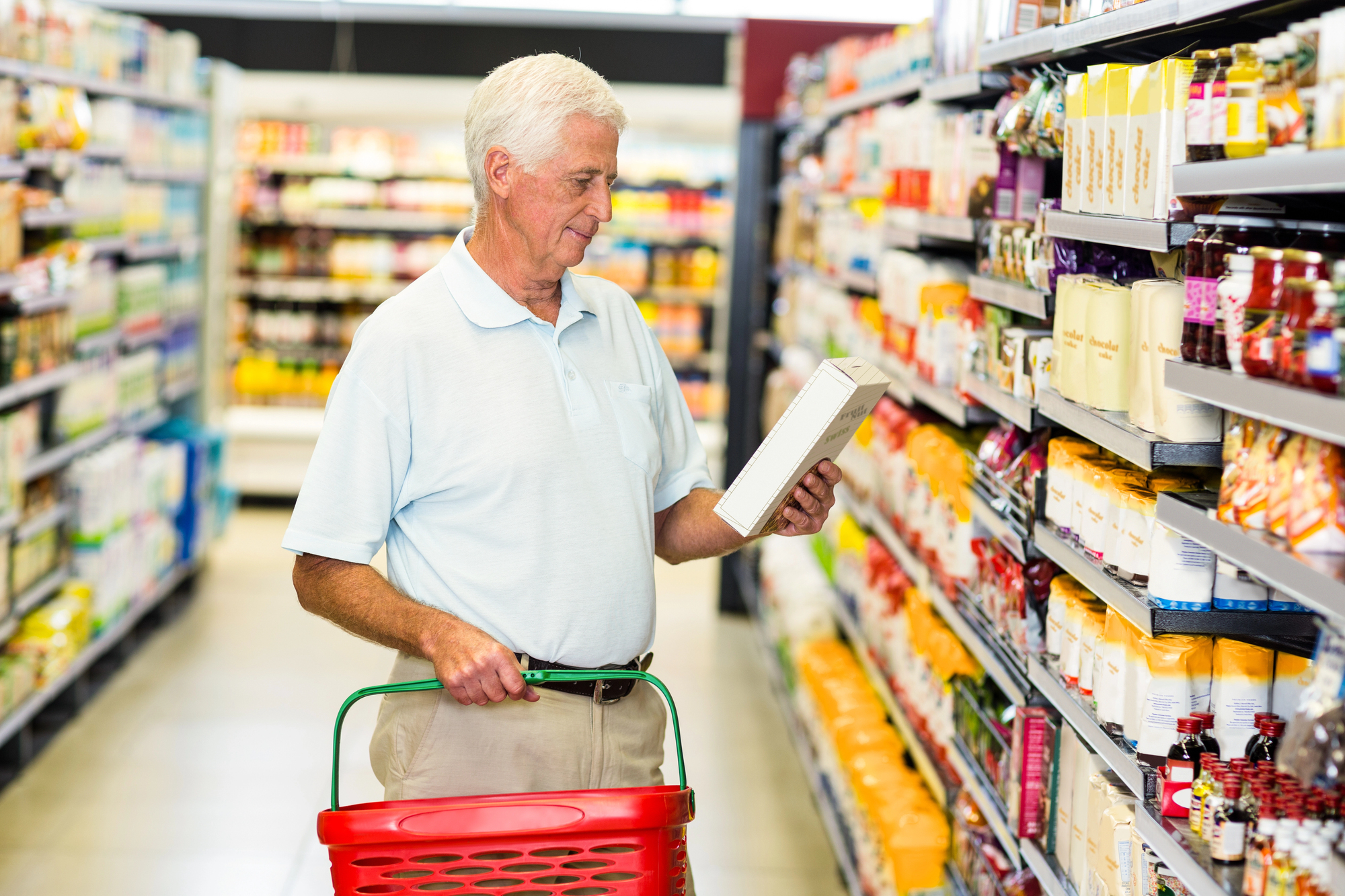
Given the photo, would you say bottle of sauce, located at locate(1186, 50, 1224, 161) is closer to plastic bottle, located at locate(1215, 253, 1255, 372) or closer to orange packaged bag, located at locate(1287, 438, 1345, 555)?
plastic bottle, located at locate(1215, 253, 1255, 372)

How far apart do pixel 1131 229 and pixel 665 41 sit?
735 cm

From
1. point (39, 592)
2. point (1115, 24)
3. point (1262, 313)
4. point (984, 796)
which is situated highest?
point (1115, 24)

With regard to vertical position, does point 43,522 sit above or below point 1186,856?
below

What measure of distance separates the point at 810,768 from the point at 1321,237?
3115 mm

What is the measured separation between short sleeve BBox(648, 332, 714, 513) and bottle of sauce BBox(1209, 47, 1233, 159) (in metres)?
1.03

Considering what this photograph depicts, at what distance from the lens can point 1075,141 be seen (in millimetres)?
2225

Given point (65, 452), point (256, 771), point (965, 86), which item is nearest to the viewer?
point (965, 86)

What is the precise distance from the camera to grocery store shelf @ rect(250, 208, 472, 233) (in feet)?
29.3

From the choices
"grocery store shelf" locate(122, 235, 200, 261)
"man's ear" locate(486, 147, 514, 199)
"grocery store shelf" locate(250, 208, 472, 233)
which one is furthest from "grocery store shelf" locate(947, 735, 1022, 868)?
"grocery store shelf" locate(250, 208, 472, 233)

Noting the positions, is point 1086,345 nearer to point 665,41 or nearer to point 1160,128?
point 1160,128

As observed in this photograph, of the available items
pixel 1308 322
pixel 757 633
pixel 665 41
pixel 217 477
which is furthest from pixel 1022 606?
pixel 665 41

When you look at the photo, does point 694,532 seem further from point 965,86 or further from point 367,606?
point 965,86

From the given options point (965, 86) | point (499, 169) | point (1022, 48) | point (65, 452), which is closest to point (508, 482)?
point (499, 169)

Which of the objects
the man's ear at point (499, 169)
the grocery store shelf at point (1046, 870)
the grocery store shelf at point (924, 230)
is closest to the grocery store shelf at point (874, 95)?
the grocery store shelf at point (924, 230)
